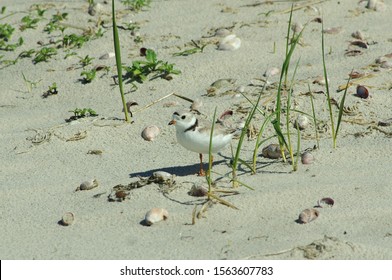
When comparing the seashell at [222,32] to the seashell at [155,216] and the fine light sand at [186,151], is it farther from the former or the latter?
the seashell at [155,216]

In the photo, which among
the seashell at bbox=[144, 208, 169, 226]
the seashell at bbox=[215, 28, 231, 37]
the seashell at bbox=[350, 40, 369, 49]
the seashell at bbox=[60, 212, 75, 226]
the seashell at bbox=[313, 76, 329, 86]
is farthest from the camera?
the seashell at bbox=[215, 28, 231, 37]

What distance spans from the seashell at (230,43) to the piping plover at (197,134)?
171 cm

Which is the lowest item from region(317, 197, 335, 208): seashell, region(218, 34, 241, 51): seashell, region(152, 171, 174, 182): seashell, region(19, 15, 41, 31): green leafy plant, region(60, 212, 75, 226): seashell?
region(19, 15, 41, 31): green leafy plant

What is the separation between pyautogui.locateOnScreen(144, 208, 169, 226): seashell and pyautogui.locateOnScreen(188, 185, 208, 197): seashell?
10.6 inches

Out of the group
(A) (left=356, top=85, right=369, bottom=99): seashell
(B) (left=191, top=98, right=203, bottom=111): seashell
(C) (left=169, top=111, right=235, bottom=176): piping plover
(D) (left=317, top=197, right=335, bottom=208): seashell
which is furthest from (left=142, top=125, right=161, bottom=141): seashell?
(D) (left=317, top=197, right=335, bottom=208): seashell

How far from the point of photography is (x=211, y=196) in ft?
14.1

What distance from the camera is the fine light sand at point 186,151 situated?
4051 millimetres

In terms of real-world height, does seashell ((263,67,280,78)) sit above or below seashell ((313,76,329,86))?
below

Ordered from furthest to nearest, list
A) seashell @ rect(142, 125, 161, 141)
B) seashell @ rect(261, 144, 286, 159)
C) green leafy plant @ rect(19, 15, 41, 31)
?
green leafy plant @ rect(19, 15, 41, 31), seashell @ rect(142, 125, 161, 141), seashell @ rect(261, 144, 286, 159)

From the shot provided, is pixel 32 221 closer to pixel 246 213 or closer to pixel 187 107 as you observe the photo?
pixel 246 213

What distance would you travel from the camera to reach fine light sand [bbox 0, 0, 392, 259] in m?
4.05

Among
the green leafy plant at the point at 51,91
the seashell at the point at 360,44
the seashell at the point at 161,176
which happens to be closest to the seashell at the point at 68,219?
the seashell at the point at 161,176

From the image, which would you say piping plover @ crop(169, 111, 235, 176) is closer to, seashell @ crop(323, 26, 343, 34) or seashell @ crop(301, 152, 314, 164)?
seashell @ crop(301, 152, 314, 164)

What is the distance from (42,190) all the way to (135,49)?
6.58 feet
